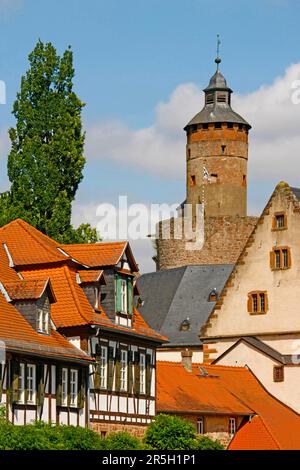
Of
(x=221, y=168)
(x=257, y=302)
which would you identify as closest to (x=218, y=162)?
(x=221, y=168)

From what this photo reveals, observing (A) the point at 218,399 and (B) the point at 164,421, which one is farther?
(A) the point at 218,399

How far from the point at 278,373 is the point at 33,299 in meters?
21.4

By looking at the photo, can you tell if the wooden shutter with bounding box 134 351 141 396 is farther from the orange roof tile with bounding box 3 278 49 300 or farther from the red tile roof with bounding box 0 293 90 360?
the orange roof tile with bounding box 3 278 49 300

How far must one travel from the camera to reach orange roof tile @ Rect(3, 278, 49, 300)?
147 ft

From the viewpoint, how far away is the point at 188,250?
9294cm

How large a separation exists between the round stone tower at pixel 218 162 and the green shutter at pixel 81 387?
5376 centimetres

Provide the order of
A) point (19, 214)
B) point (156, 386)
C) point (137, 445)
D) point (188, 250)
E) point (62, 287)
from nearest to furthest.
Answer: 1. point (137, 445)
2. point (62, 287)
3. point (156, 386)
4. point (19, 214)
5. point (188, 250)

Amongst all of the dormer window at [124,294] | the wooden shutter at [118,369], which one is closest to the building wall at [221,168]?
the dormer window at [124,294]

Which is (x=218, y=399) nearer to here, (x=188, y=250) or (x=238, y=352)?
(x=238, y=352)

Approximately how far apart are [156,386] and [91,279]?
7.92 metres

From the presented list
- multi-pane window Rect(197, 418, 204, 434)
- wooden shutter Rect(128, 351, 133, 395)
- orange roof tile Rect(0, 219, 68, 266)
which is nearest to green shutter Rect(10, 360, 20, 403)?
orange roof tile Rect(0, 219, 68, 266)

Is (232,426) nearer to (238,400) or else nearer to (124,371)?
(238,400)

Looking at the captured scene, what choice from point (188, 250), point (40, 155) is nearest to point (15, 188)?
point (40, 155)

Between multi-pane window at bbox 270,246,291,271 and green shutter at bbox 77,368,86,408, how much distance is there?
2018cm
